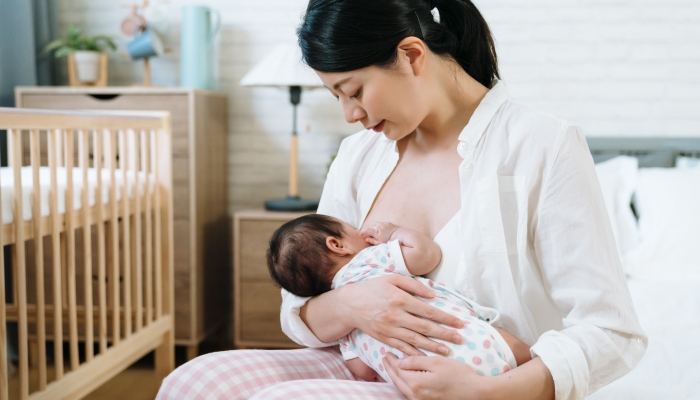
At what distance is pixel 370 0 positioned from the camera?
3.51 ft

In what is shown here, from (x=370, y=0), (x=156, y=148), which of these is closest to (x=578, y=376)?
(x=370, y=0)

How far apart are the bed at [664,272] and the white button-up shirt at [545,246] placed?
34 cm

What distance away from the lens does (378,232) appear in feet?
3.98

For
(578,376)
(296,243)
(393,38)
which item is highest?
(393,38)

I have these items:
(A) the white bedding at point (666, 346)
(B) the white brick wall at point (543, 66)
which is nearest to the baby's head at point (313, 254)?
(A) the white bedding at point (666, 346)

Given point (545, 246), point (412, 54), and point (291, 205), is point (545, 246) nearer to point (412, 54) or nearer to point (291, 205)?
point (412, 54)

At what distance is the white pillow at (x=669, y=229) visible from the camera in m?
2.23

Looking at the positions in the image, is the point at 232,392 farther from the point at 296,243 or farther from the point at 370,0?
the point at 370,0

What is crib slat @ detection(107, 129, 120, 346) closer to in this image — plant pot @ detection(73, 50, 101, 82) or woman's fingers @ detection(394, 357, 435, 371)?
plant pot @ detection(73, 50, 101, 82)

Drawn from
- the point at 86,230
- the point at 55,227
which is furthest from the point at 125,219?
the point at 55,227

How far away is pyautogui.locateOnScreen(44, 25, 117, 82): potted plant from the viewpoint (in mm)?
2840

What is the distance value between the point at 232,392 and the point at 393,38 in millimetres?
663

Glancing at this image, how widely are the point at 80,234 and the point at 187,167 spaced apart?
0.50 meters

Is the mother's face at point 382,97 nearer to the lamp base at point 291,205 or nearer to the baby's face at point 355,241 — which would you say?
the baby's face at point 355,241
